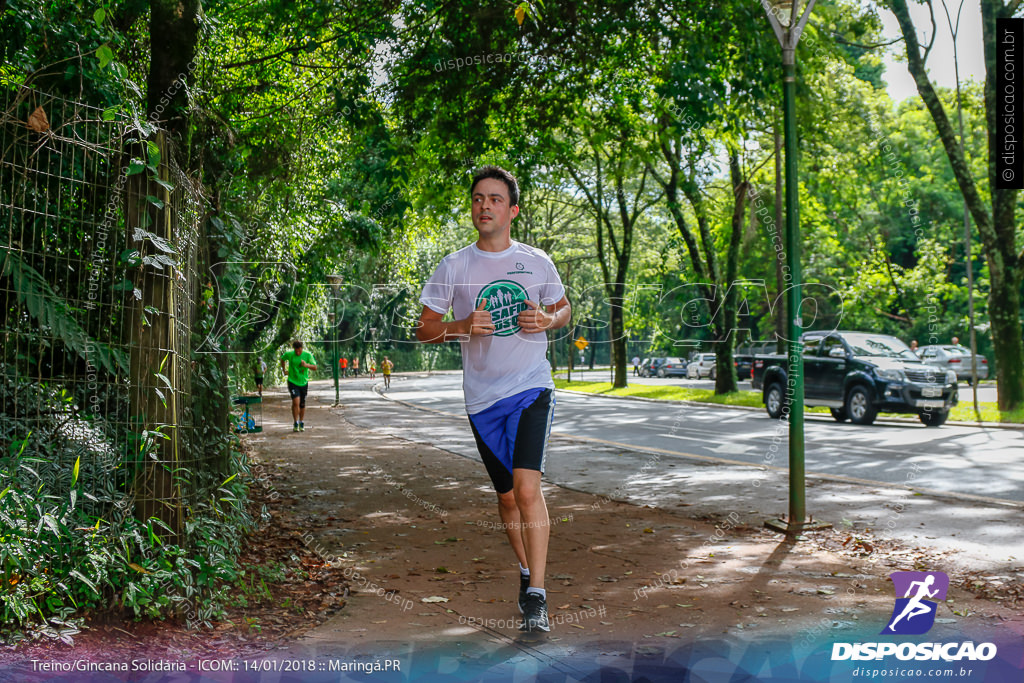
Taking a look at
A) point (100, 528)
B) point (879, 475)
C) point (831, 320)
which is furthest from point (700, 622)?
point (831, 320)

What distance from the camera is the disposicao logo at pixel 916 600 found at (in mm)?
4403

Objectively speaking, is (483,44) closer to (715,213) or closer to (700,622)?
(700,622)

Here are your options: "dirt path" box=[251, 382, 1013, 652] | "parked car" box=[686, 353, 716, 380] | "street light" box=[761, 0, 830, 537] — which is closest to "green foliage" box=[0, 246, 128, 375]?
"dirt path" box=[251, 382, 1013, 652]

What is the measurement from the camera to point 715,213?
1177 inches

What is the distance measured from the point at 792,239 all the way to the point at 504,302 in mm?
3361

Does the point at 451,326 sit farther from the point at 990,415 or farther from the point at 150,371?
the point at 990,415

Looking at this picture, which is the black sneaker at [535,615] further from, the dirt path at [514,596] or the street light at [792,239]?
the street light at [792,239]

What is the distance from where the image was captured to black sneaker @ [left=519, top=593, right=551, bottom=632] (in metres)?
4.28

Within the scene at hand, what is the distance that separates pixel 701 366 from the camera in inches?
2141

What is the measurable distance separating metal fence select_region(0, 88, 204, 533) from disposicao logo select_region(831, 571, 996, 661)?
3350 millimetres

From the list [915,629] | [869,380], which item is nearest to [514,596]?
[915,629]

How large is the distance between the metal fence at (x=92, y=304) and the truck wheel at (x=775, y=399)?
668 inches

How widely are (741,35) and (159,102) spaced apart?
6.54 meters

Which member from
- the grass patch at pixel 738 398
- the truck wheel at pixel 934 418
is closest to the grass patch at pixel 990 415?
the grass patch at pixel 738 398
